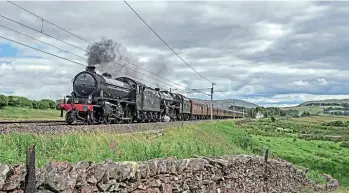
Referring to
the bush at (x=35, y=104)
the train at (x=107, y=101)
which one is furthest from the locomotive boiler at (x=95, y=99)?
the bush at (x=35, y=104)

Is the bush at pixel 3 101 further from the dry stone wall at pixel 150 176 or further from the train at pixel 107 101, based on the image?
the dry stone wall at pixel 150 176

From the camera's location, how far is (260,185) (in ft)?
59.6

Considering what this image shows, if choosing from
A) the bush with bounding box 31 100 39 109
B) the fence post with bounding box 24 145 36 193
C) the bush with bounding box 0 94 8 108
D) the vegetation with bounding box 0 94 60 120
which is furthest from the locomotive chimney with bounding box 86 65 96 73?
the bush with bounding box 31 100 39 109

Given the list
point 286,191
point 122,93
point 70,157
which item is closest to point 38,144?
point 70,157

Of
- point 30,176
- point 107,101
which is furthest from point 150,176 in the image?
point 107,101

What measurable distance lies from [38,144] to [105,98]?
653 inches

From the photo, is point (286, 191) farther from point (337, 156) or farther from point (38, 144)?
point (337, 156)

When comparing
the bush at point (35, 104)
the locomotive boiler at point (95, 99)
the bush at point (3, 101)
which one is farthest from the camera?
the bush at point (35, 104)

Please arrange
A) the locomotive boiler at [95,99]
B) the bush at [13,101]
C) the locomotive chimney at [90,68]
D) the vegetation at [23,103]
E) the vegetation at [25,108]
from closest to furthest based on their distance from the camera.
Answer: the locomotive boiler at [95,99]
the locomotive chimney at [90,68]
the vegetation at [25,108]
the vegetation at [23,103]
the bush at [13,101]

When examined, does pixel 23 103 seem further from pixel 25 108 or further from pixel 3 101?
pixel 3 101

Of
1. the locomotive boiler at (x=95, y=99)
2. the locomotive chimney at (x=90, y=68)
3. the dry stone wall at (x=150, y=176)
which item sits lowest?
the dry stone wall at (x=150, y=176)

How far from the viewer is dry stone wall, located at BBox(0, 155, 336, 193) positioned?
6.94 meters

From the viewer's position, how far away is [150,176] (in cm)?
947

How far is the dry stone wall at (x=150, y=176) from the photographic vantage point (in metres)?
6.94
